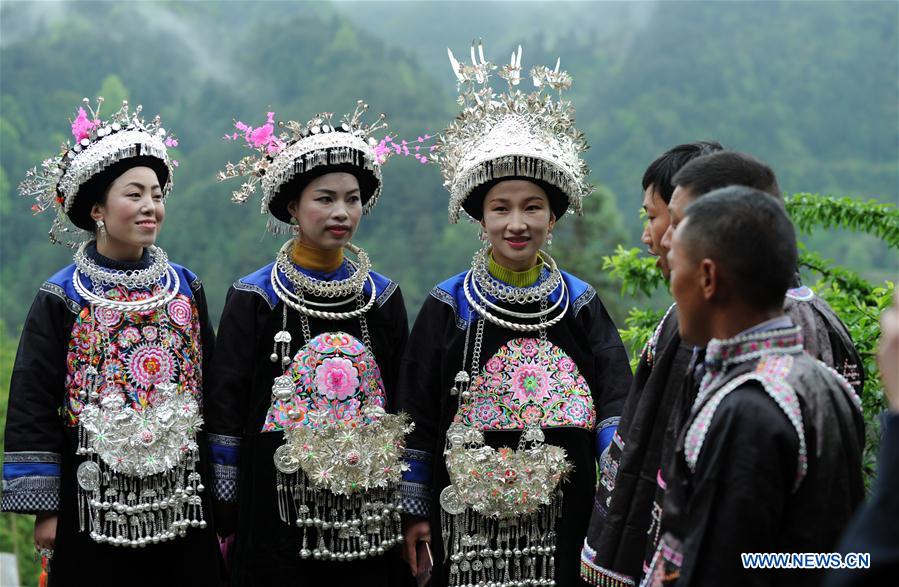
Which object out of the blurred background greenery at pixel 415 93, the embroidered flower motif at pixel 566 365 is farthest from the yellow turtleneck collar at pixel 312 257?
the blurred background greenery at pixel 415 93

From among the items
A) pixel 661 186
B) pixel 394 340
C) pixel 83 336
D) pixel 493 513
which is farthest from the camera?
A: pixel 394 340

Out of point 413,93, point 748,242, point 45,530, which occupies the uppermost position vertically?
point 413,93

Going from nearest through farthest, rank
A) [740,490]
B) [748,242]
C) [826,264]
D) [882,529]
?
1. [882,529]
2. [740,490]
3. [748,242]
4. [826,264]

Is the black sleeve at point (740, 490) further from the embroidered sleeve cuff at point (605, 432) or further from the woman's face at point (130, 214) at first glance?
the woman's face at point (130, 214)

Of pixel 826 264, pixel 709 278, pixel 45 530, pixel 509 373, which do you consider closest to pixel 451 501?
pixel 509 373

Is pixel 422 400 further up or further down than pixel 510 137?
further down

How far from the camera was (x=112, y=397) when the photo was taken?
423 centimetres

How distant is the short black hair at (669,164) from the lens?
11.8ft

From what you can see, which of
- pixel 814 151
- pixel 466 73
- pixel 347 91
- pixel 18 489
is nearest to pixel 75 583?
pixel 18 489

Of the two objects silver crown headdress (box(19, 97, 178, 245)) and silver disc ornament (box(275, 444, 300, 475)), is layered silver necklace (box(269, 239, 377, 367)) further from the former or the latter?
silver crown headdress (box(19, 97, 178, 245))

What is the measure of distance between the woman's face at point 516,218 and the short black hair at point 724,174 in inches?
43.1

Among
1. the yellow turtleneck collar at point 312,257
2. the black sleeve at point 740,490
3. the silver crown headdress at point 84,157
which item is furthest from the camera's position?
the yellow turtleneck collar at point 312,257

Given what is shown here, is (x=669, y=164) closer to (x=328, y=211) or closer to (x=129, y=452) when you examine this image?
(x=328, y=211)

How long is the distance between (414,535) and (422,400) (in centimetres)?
50
